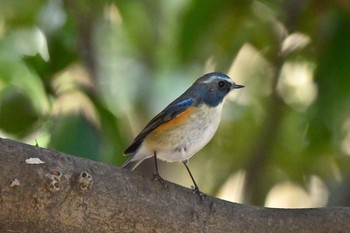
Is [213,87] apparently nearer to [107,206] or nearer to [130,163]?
[130,163]

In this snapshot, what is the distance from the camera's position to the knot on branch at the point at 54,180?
2695 mm

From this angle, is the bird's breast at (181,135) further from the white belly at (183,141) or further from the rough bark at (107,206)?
the rough bark at (107,206)

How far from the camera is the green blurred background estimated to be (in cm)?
367

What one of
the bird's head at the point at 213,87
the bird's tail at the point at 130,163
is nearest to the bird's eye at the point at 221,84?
the bird's head at the point at 213,87

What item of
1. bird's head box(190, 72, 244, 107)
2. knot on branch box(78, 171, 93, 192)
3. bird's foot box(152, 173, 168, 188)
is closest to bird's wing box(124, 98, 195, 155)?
bird's head box(190, 72, 244, 107)

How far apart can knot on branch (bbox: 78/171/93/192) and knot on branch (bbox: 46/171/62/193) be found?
67mm

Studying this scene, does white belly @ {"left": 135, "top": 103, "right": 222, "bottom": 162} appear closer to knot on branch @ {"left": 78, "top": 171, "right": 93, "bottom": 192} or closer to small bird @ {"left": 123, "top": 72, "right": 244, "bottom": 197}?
small bird @ {"left": 123, "top": 72, "right": 244, "bottom": 197}

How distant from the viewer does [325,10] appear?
400 cm

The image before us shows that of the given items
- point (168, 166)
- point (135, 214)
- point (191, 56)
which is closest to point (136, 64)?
point (168, 166)

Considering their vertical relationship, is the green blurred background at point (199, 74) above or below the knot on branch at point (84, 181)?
below

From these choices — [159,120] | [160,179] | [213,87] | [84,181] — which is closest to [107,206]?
[84,181]

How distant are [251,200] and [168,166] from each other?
2.20ft

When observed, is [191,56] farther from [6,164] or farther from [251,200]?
[6,164]

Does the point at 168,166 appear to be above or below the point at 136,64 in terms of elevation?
below
